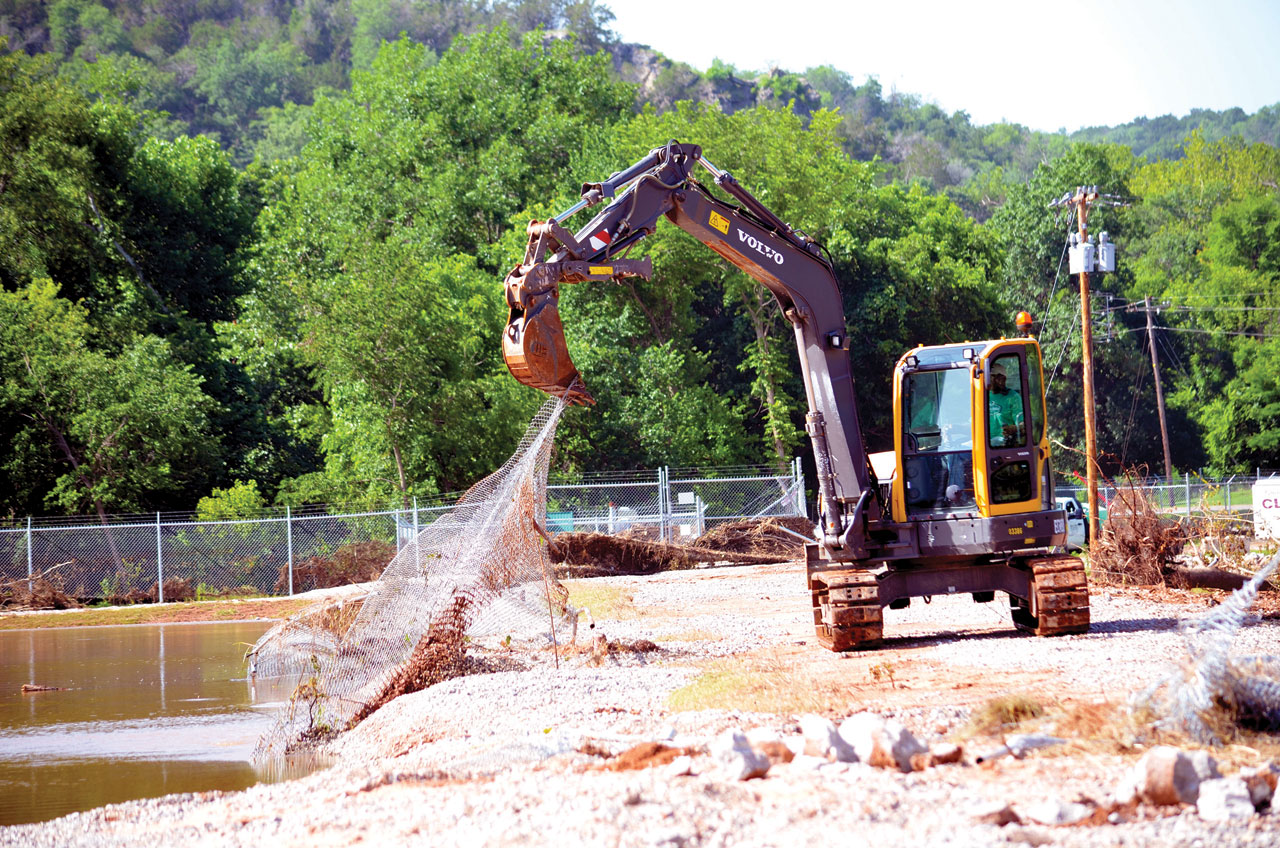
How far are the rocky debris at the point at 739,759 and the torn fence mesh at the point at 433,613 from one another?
5.11m

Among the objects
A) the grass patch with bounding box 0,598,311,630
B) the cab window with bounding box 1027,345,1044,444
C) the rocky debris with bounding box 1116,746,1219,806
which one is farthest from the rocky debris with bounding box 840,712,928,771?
the grass patch with bounding box 0,598,311,630

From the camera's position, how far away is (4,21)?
444 ft

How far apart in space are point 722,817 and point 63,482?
89.1 ft

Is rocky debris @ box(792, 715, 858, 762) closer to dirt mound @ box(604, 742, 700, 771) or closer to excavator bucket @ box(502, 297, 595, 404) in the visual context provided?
dirt mound @ box(604, 742, 700, 771)

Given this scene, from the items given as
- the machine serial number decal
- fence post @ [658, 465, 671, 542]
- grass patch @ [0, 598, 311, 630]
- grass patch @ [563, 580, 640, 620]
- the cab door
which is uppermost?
the machine serial number decal

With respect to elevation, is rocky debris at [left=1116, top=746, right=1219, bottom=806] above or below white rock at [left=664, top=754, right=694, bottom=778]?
above

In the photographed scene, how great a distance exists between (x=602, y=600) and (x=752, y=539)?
8.35m

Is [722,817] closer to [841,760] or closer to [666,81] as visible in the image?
[841,760]

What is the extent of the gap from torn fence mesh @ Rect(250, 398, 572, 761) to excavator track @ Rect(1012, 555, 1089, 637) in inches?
191

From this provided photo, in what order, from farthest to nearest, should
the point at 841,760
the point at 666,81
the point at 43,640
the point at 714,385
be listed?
the point at 666,81 → the point at 714,385 → the point at 43,640 → the point at 841,760

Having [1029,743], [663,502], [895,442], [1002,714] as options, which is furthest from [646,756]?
[663,502]

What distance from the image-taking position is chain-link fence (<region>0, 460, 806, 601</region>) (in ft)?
85.7

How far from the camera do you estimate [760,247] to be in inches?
505

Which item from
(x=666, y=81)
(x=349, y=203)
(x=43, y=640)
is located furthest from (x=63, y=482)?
(x=666, y=81)
